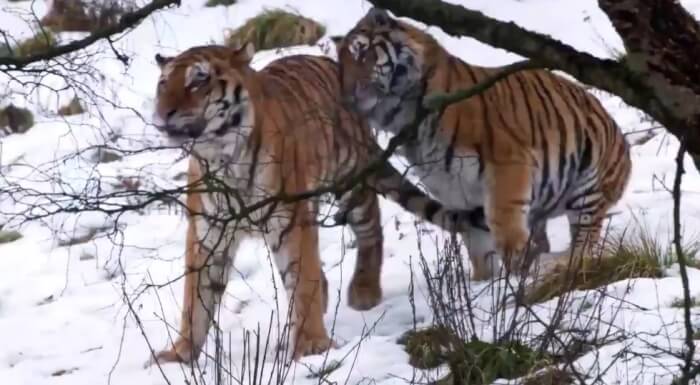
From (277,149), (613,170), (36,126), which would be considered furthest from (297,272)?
(36,126)

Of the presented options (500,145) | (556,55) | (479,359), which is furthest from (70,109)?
(556,55)

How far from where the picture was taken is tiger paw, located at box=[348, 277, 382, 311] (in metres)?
7.10

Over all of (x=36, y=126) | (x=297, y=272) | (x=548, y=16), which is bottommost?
(x=297, y=272)

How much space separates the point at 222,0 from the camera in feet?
40.9

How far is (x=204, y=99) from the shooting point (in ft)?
20.6

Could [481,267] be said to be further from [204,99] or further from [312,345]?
[204,99]

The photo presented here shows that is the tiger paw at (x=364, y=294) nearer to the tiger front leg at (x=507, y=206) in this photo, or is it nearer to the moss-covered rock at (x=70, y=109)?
the tiger front leg at (x=507, y=206)

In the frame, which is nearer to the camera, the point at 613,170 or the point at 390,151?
the point at 390,151

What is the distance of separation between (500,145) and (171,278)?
6.81 ft

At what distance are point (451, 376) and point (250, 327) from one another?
6.17 feet

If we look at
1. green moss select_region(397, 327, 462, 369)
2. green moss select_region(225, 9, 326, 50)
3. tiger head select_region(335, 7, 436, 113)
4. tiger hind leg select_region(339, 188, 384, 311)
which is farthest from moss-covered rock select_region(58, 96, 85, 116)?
green moss select_region(397, 327, 462, 369)

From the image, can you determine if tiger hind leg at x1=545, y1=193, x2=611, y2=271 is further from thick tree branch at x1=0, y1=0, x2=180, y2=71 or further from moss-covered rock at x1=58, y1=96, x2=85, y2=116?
moss-covered rock at x1=58, y1=96, x2=85, y2=116

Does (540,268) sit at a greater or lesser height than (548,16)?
lesser

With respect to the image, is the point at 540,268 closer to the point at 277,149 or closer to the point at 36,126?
the point at 277,149
